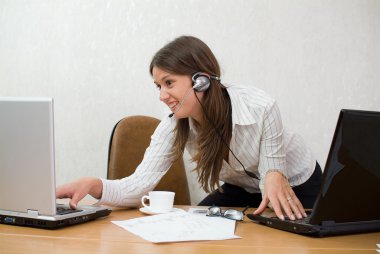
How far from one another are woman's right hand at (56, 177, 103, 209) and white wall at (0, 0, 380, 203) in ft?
3.08

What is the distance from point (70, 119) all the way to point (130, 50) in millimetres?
526

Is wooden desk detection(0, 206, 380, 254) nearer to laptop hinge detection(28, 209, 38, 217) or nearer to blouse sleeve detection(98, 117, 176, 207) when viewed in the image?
laptop hinge detection(28, 209, 38, 217)

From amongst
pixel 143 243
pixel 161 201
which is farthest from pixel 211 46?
pixel 143 243

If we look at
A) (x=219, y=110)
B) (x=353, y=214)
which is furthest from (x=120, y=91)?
(x=353, y=214)

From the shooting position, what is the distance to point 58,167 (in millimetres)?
2271

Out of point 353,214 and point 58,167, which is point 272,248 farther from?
point 58,167

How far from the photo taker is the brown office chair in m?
1.90

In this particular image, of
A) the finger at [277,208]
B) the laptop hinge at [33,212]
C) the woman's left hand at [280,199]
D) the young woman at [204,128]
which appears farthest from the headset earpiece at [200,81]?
the laptop hinge at [33,212]

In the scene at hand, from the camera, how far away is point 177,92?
143 cm

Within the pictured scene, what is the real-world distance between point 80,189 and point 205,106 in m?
0.54

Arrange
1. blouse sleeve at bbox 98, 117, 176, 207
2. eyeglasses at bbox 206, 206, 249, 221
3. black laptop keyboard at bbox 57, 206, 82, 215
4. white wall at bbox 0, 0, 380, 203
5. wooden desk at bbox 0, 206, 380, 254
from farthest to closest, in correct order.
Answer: white wall at bbox 0, 0, 380, 203 < blouse sleeve at bbox 98, 117, 176, 207 < eyeglasses at bbox 206, 206, 249, 221 < black laptop keyboard at bbox 57, 206, 82, 215 < wooden desk at bbox 0, 206, 380, 254

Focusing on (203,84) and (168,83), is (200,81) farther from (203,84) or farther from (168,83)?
(168,83)

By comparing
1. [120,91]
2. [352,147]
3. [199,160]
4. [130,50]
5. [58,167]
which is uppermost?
[130,50]

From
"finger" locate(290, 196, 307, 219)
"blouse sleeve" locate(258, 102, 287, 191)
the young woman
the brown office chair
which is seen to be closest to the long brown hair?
the young woman
